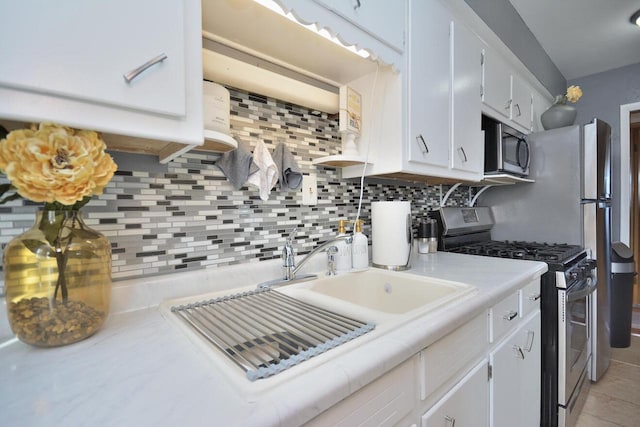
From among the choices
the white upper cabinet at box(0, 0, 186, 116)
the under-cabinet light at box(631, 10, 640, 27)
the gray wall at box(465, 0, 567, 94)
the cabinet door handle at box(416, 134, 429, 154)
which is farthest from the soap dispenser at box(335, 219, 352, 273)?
the under-cabinet light at box(631, 10, 640, 27)

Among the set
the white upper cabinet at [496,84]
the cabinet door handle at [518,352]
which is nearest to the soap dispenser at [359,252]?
the cabinet door handle at [518,352]

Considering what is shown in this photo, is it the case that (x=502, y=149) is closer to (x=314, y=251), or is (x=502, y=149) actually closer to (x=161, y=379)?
(x=314, y=251)

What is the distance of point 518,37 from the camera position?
2289 mm

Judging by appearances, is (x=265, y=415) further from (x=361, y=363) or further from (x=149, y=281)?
(x=149, y=281)

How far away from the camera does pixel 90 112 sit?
1.74 ft

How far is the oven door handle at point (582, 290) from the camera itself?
1436 mm

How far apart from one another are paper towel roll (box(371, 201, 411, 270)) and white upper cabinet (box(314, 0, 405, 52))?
64cm

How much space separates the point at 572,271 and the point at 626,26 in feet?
7.68

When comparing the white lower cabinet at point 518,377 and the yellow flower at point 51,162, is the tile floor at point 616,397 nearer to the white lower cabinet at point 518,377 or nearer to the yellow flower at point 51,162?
the white lower cabinet at point 518,377

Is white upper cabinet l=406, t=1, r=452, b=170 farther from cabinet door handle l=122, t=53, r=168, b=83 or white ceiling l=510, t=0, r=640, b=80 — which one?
white ceiling l=510, t=0, r=640, b=80

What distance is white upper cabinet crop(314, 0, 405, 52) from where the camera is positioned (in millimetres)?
918

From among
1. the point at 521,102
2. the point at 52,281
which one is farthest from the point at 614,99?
the point at 52,281

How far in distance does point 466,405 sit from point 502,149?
1515 millimetres

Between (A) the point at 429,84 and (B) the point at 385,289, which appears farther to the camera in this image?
(A) the point at 429,84
